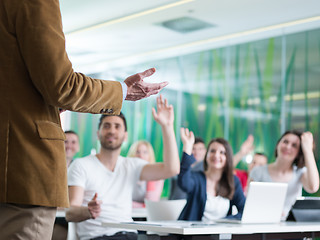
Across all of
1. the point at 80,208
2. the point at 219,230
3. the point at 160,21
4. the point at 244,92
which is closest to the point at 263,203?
the point at 219,230

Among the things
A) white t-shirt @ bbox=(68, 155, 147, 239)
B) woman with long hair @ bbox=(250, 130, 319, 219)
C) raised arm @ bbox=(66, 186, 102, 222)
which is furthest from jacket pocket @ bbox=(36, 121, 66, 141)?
woman with long hair @ bbox=(250, 130, 319, 219)

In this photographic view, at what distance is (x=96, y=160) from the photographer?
12.4 ft

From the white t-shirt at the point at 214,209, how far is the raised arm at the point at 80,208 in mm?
1057

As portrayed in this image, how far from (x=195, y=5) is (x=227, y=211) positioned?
3.53 meters

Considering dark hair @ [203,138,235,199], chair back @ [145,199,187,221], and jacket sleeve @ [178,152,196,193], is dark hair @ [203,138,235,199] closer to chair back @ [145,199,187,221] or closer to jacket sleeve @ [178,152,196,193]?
jacket sleeve @ [178,152,196,193]

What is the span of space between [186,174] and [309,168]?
1302mm

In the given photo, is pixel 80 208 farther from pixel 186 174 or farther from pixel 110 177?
pixel 186 174

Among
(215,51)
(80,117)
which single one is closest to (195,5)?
(215,51)

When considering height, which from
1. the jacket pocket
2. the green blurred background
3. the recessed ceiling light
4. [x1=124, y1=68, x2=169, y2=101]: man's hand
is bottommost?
the jacket pocket

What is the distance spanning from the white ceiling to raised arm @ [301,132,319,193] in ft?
8.61

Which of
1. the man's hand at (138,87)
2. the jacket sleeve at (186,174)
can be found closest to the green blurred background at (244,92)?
the jacket sleeve at (186,174)

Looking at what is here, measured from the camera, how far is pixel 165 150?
347 cm

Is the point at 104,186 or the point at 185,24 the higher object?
the point at 185,24

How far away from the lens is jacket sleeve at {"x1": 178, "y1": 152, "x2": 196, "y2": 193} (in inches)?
152
